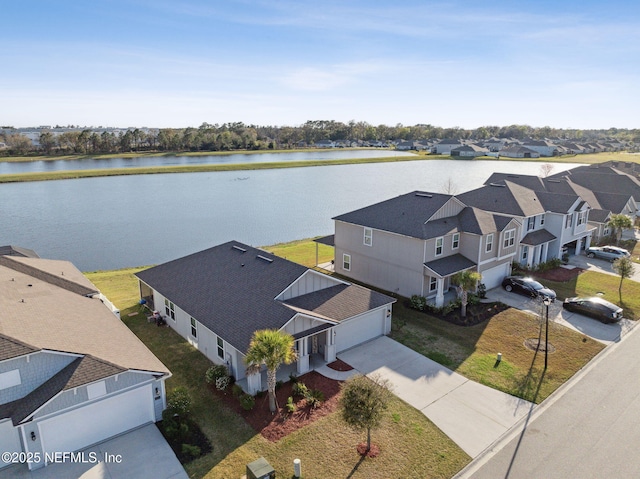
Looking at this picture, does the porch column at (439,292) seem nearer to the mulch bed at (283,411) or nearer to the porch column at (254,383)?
the mulch bed at (283,411)

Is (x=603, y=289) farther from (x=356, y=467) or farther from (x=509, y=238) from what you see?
(x=356, y=467)

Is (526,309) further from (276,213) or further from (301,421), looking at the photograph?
(276,213)

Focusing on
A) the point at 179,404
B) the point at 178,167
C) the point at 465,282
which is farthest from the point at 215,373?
the point at 178,167

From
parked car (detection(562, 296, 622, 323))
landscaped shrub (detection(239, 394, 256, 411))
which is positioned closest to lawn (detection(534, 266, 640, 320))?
parked car (detection(562, 296, 622, 323))

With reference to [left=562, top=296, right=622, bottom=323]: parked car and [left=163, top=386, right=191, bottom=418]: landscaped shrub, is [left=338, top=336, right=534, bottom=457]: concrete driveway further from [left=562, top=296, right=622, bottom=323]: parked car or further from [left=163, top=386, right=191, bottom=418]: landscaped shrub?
[left=562, top=296, right=622, bottom=323]: parked car

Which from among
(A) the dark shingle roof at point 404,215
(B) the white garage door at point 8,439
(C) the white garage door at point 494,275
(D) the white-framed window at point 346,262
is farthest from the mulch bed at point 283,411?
(C) the white garage door at point 494,275

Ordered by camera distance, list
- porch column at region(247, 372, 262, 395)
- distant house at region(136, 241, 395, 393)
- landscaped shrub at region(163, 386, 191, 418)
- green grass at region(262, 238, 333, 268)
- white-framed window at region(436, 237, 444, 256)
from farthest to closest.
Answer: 1. green grass at region(262, 238, 333, 268)
2. white-framed window at region(436, 237, 444, 256)
3. distant house at region(136, 241, 395, 393)
4. porch column at region(247, 372, 262, 395)
5. landscaped shrub at region(163, 386, 191, 418)
